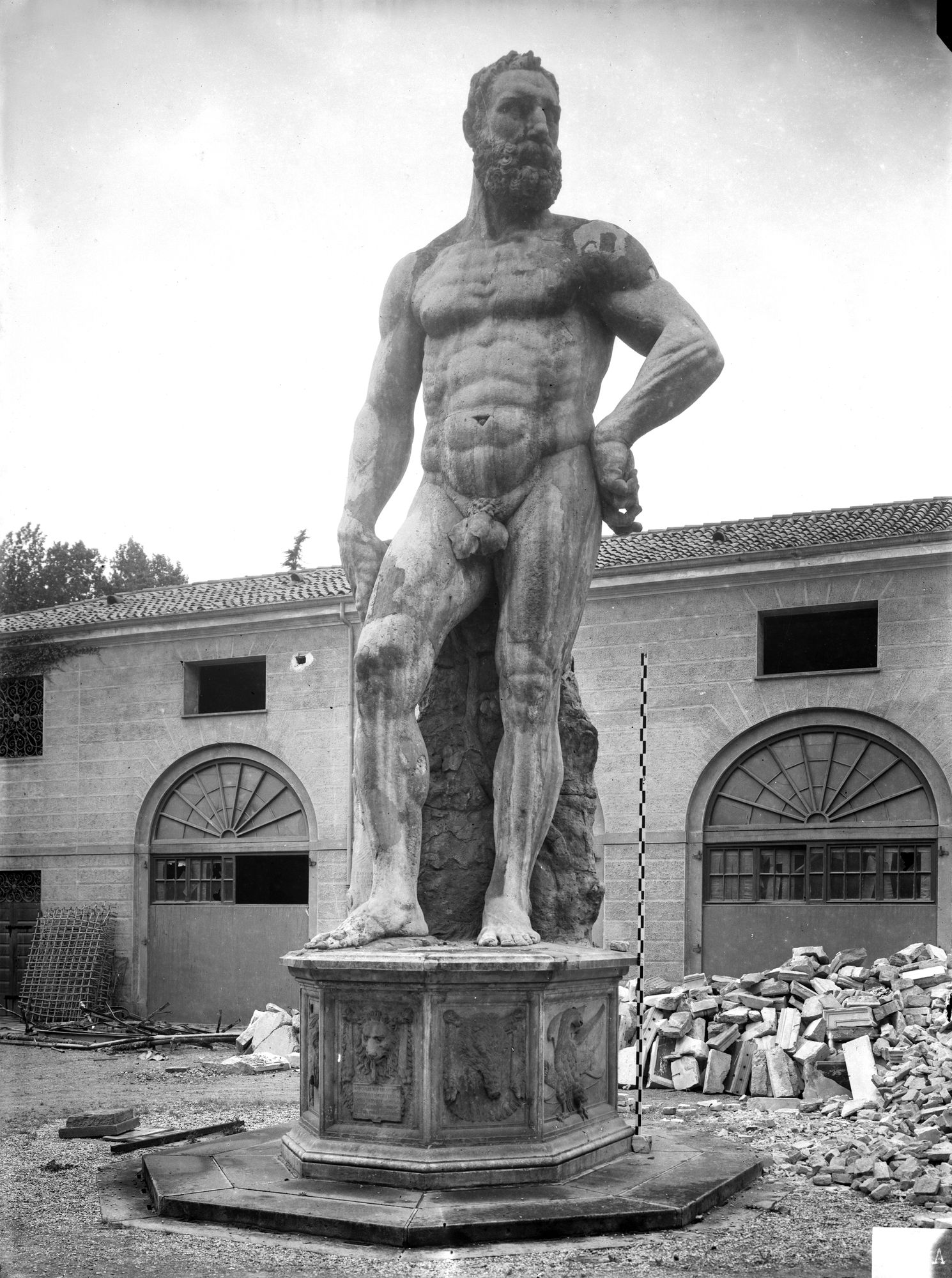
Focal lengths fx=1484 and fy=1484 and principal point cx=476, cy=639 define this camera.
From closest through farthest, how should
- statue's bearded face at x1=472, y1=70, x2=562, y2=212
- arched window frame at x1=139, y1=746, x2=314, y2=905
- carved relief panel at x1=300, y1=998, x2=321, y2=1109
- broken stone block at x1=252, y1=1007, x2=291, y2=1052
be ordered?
1. carved relief panel at x1=300, y1=998, x2=321, y2=1109
2. statue's bearded face at x1=472, y1=70, x2=562, y2=212
3. broken stone block at x1=252, y1=1007, x2=291, y2=1052
4. arched window frame at x1=139, y1=746, x2=314, y2=905

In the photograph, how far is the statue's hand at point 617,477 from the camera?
19.1 ft

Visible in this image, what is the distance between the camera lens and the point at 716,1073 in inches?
459

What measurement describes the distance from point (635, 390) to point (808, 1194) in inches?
124

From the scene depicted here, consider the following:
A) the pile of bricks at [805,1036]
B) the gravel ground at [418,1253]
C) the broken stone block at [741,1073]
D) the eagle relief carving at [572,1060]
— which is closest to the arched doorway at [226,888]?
the pile of bricks at [805,1036]

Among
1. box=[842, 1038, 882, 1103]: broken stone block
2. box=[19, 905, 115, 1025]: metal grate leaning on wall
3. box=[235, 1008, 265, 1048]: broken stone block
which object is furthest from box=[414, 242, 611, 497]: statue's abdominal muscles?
box=[19, 905, 115, 1025]: metal grate leaning on wall

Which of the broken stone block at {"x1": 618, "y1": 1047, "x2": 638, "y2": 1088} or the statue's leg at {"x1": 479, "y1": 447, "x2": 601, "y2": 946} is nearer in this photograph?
the statue's leg at {"x1": 479, "y1": 447, "x2": 601, "y2": 946}

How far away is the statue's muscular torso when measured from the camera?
584 cm

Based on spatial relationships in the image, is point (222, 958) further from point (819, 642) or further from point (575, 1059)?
point (575, 1059)

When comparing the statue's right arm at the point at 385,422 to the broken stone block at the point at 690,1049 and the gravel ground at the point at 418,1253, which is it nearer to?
the gravel ground at the point at 418,1253

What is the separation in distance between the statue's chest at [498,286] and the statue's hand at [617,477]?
59cm

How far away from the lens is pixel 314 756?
2316cm

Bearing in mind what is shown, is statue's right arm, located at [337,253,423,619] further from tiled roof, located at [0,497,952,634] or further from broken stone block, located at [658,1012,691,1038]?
tiled roof, located at [0,497,952,634]

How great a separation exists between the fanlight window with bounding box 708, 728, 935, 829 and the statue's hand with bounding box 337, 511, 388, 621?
14.7 meters

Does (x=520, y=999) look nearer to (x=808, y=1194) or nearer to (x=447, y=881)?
(x=447, y=881)
